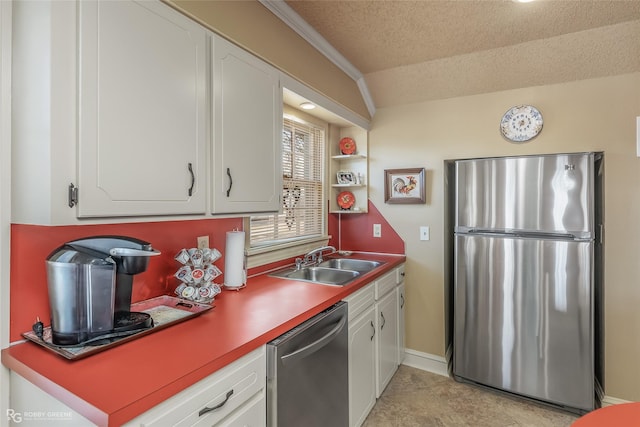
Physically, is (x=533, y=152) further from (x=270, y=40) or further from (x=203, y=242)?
(x=203, y=242)

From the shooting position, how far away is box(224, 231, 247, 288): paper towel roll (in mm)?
1729

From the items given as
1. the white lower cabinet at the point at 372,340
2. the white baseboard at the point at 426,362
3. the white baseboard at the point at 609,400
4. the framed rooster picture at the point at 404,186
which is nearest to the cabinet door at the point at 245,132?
the white lower cabinet at the point at 372,340

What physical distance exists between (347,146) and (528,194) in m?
1.48

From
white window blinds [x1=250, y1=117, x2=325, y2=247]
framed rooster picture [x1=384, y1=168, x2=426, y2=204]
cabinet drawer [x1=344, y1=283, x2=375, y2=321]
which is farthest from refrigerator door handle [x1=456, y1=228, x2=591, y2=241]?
white window blinds [x1=250, y1=117, x2=325, y2=247]

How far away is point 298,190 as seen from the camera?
2.66 metres

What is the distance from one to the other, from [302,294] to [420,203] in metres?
1.51

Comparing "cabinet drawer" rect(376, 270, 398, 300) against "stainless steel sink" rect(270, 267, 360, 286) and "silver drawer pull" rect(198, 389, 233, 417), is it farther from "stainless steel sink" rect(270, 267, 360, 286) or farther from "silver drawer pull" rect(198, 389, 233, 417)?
"silver drawer pull" rect(198, 389, 233, 417)

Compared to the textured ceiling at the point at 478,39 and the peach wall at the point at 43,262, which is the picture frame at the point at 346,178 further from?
the peach wall at the point at 43,262

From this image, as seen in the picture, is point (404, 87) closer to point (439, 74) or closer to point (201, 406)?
point (439, 74)

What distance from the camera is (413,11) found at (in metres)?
1.83

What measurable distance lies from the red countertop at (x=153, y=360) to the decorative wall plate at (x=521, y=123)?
1958 millimetres

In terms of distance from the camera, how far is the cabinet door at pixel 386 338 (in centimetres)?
221

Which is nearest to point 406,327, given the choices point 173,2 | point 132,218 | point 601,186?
point 601,186

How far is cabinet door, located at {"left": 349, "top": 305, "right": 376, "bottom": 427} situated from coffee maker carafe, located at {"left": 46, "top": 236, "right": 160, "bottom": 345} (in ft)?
3.72
